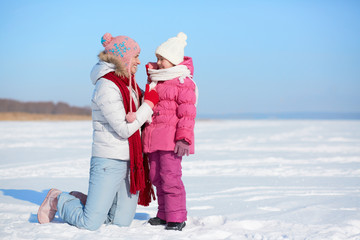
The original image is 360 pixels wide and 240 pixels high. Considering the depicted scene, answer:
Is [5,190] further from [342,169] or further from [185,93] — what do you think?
[342,169]

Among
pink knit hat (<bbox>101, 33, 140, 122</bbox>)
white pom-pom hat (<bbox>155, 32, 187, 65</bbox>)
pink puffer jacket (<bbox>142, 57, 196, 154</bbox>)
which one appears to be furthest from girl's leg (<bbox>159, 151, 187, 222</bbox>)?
white pom-pom hat (<bbox>155, 32, 187, 65</bbox>)

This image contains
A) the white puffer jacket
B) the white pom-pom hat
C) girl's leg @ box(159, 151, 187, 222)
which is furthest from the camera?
the white pom-pom hat

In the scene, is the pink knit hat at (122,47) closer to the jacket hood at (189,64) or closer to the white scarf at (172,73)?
the white scarf at (172,73)

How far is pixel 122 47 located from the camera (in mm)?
3246

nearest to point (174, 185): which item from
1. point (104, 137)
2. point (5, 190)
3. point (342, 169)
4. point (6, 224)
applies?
point (104, 137)

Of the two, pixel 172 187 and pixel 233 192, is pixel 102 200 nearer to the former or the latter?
pixel 172 187

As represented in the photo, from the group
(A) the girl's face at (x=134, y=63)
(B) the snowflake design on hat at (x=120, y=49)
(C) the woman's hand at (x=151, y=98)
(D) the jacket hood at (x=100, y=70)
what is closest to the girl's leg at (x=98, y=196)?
(C) the woman's hand at (x=151, y=98)

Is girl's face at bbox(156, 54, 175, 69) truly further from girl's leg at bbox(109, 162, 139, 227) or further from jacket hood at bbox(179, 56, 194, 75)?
girl's leg at bbox(109, 162, 139, 227)

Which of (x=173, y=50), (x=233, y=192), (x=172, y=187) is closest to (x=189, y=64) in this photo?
(x=173, y=50)

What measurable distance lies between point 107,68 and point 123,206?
1173 mm

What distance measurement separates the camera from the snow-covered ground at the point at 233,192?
3117 mm

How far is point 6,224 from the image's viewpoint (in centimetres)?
328

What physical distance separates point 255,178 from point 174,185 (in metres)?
2.87

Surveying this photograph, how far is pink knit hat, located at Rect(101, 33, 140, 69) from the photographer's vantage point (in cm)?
325
